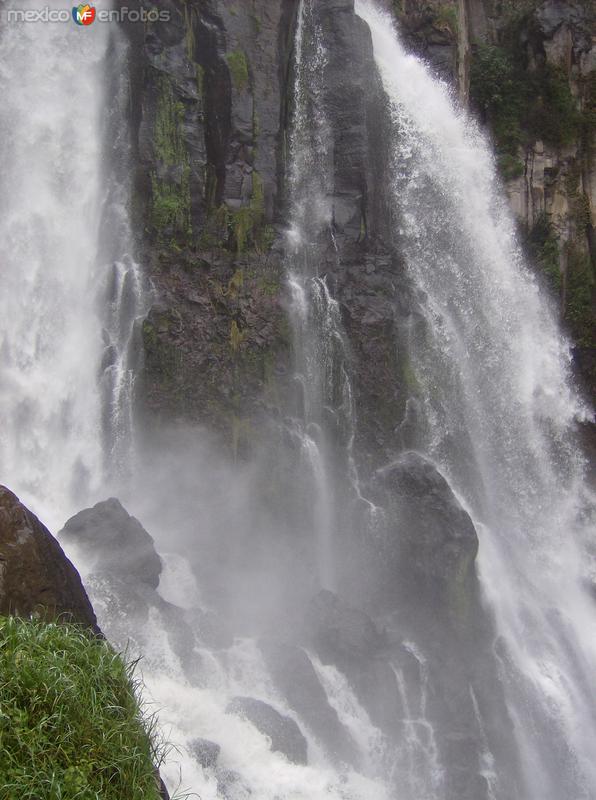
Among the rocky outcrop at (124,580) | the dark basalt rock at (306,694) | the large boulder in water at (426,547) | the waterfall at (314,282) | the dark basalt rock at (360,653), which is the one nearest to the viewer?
the rocky outcrop at (124,580)

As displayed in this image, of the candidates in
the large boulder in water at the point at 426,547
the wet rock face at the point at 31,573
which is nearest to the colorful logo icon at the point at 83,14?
the large boulder in water at the point at 426,547

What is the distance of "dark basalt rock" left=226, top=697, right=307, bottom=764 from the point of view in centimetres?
1070

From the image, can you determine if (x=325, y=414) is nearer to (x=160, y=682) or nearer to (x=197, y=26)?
(x=160, y=682)

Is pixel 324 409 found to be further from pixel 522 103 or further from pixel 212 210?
pixel 522 103

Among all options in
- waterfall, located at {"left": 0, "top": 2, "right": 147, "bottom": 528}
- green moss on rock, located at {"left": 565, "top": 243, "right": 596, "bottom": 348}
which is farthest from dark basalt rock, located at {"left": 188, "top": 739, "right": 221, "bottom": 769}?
green moss on rock, located at {"left": 565, "top": 243, "right": 596, "bottom": 348}

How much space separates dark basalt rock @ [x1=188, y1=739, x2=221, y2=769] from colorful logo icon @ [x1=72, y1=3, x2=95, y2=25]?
18.4 metres

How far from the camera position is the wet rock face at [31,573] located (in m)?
7.18

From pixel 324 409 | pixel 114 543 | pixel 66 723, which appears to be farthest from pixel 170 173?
pixel 66 723

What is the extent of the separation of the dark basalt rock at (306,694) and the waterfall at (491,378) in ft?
16.4

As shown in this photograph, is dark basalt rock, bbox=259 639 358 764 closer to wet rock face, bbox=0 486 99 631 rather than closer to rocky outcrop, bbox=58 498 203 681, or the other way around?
rocky outcrop, bbox=58 498 203 681

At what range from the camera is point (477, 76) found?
22.5 meters

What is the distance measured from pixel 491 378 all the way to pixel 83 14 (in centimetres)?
1484

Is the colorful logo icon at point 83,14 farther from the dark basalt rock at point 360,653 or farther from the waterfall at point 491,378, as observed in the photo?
the dark basalt rock at point 360,653

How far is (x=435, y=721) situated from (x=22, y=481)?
393 inches
